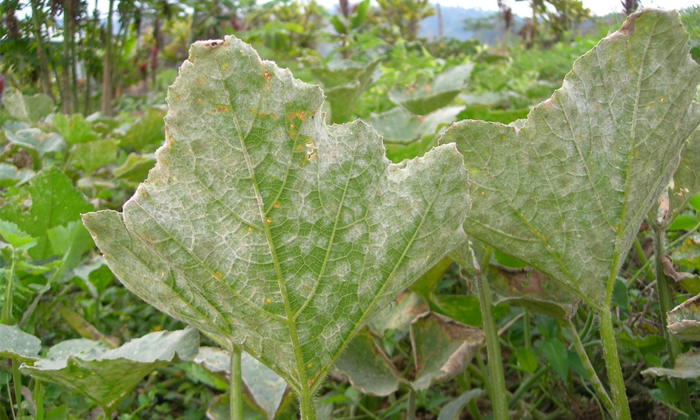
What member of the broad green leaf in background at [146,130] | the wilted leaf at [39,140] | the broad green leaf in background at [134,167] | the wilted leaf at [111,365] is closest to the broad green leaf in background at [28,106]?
the broad green leaf in background at [146,130]

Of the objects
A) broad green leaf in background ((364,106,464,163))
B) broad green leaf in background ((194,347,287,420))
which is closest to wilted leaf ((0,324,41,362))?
broad green leaf in background ((194,347,287,420))

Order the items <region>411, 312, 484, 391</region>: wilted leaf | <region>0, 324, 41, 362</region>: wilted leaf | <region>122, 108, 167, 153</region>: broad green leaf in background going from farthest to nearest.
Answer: <region>122, 108, 167, 153</region>: broad green leaf in background
<region>411, 312, 484, 391</region>: wilted leaf
<region>0, 324, 41, 362</region>: wilted leaf

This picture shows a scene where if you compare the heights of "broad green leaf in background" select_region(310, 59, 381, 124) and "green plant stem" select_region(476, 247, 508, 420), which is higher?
"broad green leaf in background" select_region(310, 59, 381, 124)

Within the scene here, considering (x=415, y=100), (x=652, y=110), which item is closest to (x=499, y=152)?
(x=652, y=110)

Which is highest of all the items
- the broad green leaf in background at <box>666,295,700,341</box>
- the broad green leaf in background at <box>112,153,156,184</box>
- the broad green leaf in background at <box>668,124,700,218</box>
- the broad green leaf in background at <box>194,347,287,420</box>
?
the broad green leaf in background at <box>668,124,700,218</box>

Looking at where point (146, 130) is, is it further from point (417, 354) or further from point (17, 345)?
point (417, 354)

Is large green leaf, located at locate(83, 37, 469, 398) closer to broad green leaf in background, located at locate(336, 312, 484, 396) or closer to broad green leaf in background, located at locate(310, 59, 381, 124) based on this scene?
broad green leaf in background, located at locate(336, 312, 484, 396)

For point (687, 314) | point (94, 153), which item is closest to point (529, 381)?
point (687, 314)
